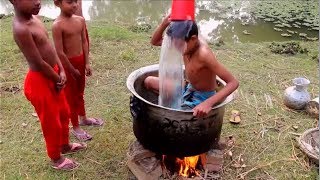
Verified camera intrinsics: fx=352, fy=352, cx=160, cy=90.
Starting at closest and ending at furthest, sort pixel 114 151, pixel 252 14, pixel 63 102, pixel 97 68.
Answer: pixel 63 102 → pixel 114 151 → pixel 97 68 → pixel 252 14

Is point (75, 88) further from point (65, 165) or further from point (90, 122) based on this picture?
point (65, 165)

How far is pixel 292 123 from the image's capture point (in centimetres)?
412

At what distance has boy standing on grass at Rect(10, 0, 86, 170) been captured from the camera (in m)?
2.52

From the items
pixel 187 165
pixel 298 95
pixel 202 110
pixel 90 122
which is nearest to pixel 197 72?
pixel 202 110

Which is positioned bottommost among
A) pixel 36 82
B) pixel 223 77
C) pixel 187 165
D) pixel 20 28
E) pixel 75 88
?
pixel 187 165

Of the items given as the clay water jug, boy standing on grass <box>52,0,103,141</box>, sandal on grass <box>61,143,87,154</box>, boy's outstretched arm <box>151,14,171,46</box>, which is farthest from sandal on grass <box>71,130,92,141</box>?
the clay water jug

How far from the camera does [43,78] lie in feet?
9.09

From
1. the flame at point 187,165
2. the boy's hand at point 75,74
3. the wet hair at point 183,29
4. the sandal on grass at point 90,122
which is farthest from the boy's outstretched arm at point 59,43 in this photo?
the flame at point 187,165

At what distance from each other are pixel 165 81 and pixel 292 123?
2.02 m

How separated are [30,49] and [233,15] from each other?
6974 mm

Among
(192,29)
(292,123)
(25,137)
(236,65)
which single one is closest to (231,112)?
(292,123)

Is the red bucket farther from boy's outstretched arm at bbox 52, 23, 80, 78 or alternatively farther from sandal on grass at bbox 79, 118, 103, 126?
sandal on grass at bbox 79, 118, 103, 126

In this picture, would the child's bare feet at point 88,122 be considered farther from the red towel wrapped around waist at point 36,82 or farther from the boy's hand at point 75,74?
the red towel wrapped around waist at point 36,82

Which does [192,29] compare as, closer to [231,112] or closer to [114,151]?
[114,151]
